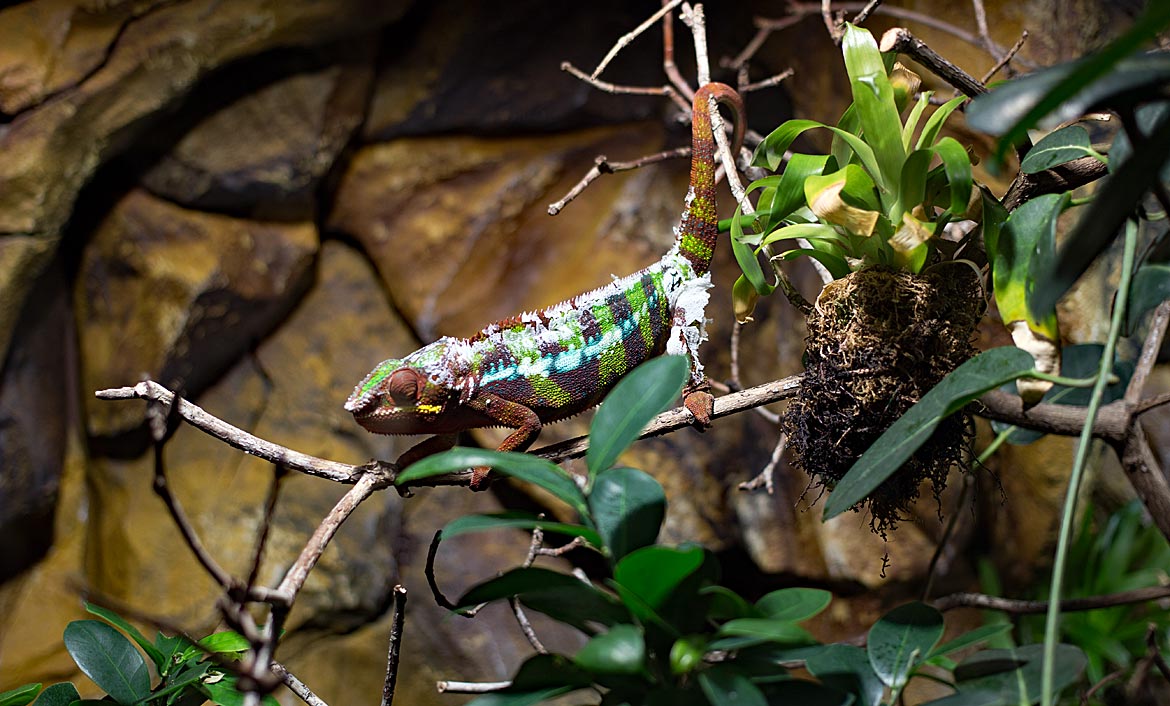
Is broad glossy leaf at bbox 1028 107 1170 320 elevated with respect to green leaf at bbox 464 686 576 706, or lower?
elevated

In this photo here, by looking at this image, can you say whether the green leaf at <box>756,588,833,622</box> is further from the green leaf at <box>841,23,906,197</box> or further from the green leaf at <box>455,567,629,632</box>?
the green leaf at <box>841,23,906,197</box>

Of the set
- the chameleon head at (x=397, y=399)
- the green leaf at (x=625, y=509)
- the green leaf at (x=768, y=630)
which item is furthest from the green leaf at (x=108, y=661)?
the green leaf at (x=768, y=630)

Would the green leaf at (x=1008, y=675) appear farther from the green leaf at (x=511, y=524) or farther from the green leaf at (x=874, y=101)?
the green leaf at (x=874, y=101)

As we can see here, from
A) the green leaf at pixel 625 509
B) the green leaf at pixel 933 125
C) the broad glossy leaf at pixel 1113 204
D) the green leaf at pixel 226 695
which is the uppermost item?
the broad glossy leaf at pixel 1113 204

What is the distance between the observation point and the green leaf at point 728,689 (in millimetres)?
675

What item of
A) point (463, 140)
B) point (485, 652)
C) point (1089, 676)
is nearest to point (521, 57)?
point (463, 140)

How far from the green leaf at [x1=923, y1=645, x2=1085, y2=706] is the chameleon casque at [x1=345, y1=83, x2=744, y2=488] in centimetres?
56

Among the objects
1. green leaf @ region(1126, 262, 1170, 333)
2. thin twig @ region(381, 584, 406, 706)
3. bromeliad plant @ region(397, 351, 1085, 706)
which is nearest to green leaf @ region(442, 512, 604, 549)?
bromeliad plant @ region(397, 351, 1085, 706)

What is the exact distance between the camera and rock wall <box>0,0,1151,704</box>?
2.80 metres

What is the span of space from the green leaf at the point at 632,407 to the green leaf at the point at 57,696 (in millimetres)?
747

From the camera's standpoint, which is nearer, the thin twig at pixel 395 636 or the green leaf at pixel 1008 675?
the green leaf at pixel 1008 675

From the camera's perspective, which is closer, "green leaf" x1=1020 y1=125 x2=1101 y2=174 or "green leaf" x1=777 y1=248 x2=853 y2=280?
"green leaf" x1=1020 y1=125 x2=1101 y2=174

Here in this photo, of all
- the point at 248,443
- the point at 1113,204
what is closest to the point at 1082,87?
the point at 1113,204

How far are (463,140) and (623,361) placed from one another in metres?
1.95
